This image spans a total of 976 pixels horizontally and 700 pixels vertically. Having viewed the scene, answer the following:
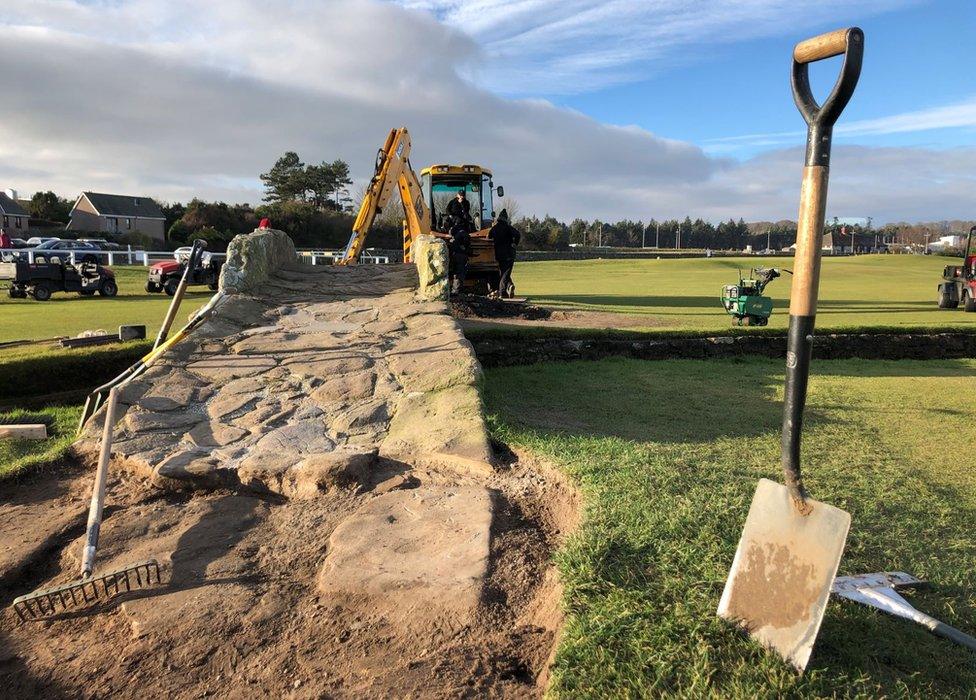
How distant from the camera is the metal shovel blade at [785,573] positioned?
2.00 m

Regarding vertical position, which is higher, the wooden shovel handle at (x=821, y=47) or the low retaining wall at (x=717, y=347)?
the wooden shovel handle at (x=821, y=47)

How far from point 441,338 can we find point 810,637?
146 inches

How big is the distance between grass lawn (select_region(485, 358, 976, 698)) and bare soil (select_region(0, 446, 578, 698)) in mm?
218

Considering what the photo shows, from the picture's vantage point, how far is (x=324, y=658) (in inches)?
82.3

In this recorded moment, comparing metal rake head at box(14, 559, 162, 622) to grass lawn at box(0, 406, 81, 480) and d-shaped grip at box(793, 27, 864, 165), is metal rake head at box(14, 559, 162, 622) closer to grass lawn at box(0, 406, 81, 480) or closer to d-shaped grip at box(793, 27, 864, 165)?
grass lawn at box(0, 406, 81, 480)

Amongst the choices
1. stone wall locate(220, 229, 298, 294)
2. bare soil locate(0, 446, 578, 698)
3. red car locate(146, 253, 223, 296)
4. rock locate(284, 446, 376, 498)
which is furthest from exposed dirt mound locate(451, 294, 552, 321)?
bare soil locate(0, 446, 578, 698)

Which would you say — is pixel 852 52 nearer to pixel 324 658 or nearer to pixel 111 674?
pixel 324 658

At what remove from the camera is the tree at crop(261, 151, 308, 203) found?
5634 centimetres

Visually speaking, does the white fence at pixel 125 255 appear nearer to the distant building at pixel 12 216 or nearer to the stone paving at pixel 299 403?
the stone paving at pixel 299 403

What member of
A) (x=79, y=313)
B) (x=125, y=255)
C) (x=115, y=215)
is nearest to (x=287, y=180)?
(x=115, y=215)

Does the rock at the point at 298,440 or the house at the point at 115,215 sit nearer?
the rock at the point at 298,440

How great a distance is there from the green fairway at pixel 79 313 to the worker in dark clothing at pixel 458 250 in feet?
17.6

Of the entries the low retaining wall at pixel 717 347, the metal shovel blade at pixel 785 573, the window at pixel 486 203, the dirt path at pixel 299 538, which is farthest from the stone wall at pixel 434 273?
the window at pixel 486 203

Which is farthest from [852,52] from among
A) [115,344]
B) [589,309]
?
[589,309]
